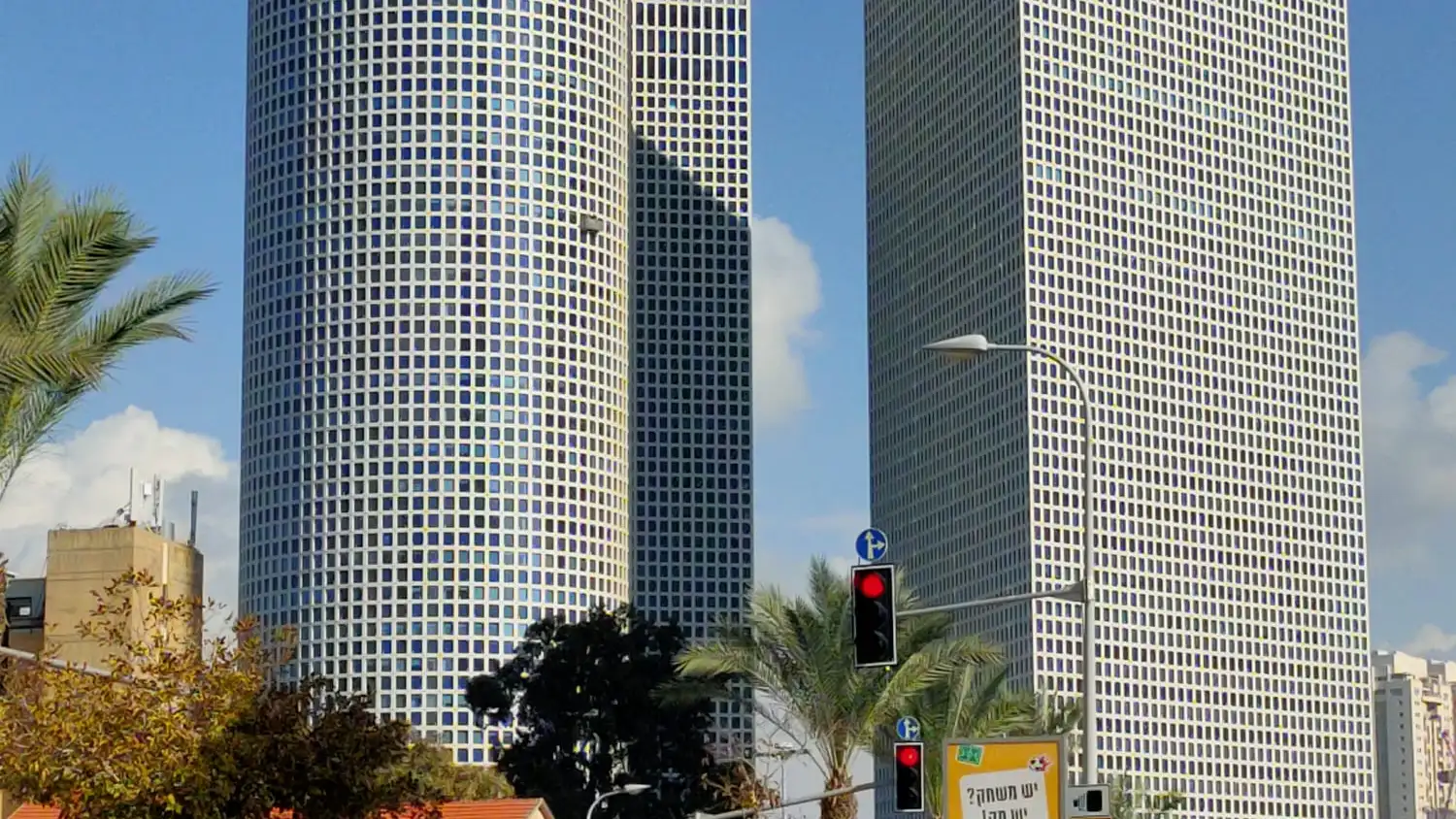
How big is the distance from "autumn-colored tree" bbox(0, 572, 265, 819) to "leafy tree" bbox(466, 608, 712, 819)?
63581 millimetres

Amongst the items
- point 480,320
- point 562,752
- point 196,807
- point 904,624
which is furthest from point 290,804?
point 480,320

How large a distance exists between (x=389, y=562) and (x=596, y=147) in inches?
1298

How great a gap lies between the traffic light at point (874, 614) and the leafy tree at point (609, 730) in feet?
227

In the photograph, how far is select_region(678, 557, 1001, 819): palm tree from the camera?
50.5 metres

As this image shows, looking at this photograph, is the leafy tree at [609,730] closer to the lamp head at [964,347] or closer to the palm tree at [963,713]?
the palm tree at [963,713]

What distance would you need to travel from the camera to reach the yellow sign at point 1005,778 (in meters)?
31.0

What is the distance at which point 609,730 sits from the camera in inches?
3979

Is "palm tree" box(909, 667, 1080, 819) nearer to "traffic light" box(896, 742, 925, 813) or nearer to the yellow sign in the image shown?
"traffic light" box(896, 742, 925, 813)

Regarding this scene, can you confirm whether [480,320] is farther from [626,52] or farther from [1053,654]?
[1053,654]

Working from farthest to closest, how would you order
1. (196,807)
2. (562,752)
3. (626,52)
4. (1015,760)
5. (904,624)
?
(626,52), (562,752), (904,624), (196,807), (1015,760)

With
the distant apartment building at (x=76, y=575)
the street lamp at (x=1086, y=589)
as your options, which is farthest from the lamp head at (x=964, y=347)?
the distant apartment building at (x=76, y=575)

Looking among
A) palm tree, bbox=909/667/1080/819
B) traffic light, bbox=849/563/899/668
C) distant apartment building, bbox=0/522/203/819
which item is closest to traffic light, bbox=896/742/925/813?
traffic light, bbox=849/563/899/668

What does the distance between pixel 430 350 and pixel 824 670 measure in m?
132

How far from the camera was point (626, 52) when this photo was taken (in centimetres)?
19325
